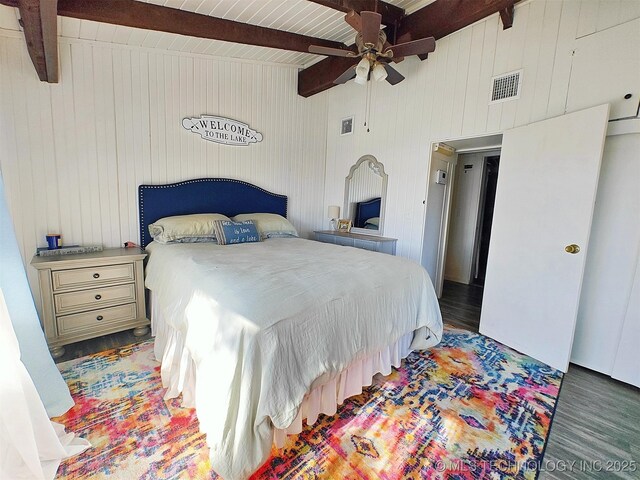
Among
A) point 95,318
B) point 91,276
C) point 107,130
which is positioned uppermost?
point 107,130

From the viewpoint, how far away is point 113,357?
89.8 inches

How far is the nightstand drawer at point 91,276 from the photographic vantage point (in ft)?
7.53

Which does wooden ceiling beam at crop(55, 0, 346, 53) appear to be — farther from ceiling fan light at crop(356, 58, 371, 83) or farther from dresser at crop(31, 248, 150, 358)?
dresser at crop(31, 248, 150, 358)

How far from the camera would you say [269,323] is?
128 centimetres

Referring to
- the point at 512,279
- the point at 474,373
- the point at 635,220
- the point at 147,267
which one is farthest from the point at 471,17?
the point at 147,267

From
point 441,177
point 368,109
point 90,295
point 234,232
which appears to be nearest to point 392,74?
point 368,109

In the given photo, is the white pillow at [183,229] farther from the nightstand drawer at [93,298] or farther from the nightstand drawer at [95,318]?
the nightstand drawer at [95,318]

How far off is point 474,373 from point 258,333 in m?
1.87

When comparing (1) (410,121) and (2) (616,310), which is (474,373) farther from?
(1) (410,121)

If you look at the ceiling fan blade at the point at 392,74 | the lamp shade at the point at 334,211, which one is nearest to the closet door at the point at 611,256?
the ceiling fan blade at the point at 392,74

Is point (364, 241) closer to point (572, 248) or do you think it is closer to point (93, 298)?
point (572, 248)

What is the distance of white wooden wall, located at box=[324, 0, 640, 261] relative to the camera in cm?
239

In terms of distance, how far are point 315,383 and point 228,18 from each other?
3.17m

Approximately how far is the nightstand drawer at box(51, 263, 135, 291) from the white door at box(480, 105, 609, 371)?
11.0 ft
